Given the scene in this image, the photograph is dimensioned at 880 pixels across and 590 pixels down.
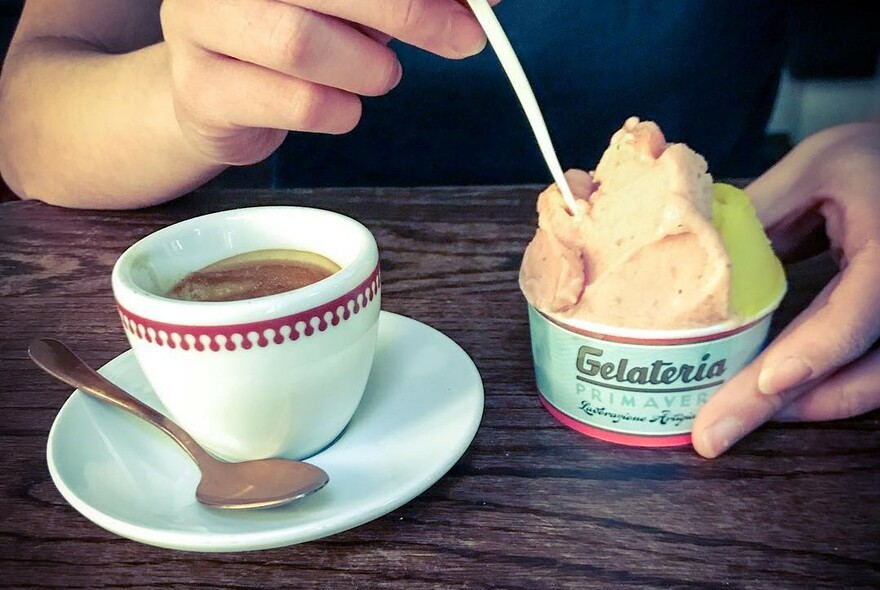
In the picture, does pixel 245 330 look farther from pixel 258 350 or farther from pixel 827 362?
pixel 827 362

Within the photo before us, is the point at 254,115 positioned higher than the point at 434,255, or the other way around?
the point at 254,115

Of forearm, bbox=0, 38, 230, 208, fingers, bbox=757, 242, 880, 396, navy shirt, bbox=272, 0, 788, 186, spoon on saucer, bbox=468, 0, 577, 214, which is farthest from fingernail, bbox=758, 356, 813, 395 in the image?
navy shirt, bbox=272, 0, 788, 186

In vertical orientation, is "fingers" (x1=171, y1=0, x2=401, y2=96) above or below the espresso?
above

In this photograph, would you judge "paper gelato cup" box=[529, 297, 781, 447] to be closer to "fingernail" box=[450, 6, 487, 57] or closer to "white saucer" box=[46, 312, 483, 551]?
"white saucer" box=[46, 312, 483, 551]

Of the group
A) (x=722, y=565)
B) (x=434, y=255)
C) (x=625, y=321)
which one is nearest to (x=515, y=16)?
(x=434, y=255)

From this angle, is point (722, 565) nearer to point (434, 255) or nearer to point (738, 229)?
point (738, 229)

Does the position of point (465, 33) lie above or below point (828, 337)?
above

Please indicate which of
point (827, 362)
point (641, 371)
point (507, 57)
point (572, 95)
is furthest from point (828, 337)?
point (572, 95)
